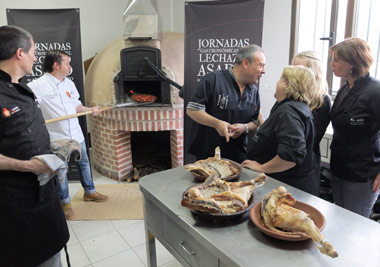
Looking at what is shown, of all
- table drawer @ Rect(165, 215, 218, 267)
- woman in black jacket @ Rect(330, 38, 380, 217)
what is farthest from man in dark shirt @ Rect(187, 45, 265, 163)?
table drawer @ Rect(165, 215, 218, 267)

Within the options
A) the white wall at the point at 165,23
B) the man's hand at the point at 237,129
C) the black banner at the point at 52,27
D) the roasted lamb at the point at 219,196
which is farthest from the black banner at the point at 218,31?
the roasted lamb at the point at 219,196

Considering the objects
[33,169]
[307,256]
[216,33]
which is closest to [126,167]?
[216,33]

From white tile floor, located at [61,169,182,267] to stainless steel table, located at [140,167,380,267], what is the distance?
1.00 metres

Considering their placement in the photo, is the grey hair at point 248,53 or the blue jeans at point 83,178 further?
the blue jeans at point 83,178

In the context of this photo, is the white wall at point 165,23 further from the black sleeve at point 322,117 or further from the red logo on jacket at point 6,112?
the red logo on jacket at point 6,112

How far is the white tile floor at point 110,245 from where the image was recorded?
7.56 ft

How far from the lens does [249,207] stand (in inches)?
45.4

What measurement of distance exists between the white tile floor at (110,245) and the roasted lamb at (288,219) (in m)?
1.39

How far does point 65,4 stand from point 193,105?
11.7ft

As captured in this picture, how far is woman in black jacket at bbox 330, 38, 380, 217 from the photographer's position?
5.65 ft

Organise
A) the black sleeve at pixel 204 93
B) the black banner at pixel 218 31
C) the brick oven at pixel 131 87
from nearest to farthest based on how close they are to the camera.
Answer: the black sleeve at pixel 204 93, the black banner at pixel 218 31, the brick oven at pixel 131 87

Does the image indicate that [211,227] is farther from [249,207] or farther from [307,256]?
[307,256]

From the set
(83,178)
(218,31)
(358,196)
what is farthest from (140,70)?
(358,196)

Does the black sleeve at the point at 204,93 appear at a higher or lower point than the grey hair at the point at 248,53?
lower
